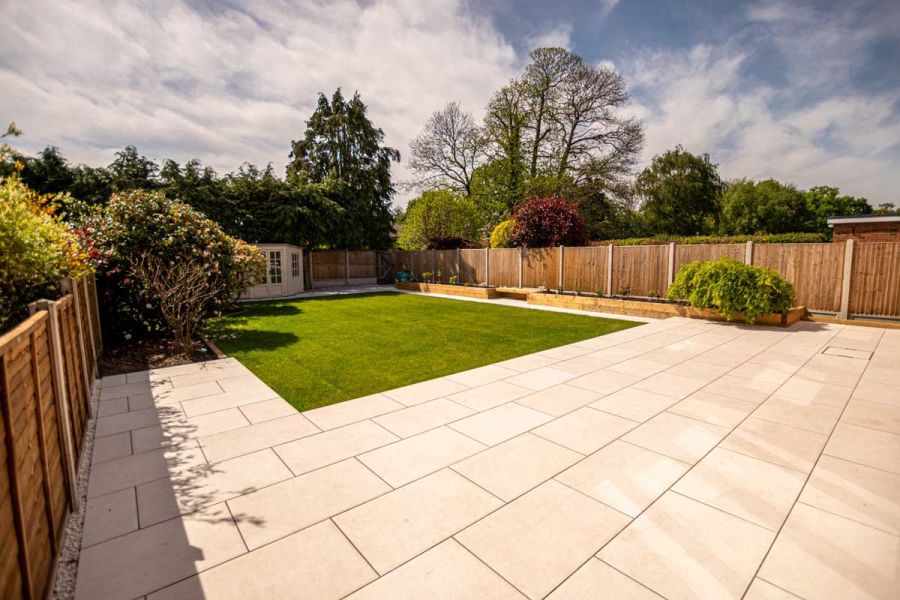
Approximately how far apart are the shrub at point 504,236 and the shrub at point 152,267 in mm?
11915

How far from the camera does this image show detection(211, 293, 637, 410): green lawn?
4.93 meters

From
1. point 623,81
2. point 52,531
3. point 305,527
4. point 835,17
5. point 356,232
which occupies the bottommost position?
point 305,527

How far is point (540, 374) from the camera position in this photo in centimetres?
507

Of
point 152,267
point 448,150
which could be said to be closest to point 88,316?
point 152,267

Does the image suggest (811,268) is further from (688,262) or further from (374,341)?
(374,341)

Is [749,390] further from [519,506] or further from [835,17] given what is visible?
[835,17]

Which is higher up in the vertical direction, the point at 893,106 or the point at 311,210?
the point at 893,106

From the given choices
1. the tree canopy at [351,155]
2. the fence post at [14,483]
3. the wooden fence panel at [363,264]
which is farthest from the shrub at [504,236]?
the fence post at [14,483]

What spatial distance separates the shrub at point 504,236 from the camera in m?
16.9

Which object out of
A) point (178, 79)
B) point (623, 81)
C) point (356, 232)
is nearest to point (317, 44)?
point (178, 79)

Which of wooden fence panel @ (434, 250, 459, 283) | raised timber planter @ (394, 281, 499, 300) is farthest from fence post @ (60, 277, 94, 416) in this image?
wooden fence panel @ (434, 250, 459, 283)

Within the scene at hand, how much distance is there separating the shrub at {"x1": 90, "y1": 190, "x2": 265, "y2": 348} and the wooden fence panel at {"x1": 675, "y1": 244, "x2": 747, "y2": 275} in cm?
1067

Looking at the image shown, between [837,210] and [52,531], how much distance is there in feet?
192

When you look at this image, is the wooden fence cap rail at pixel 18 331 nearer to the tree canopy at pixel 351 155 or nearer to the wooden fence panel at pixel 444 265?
the wooden fence panel at pixel 444 265
